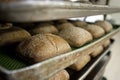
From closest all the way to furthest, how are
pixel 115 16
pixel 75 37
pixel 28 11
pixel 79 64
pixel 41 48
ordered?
1. pixel 28 11
2. pixel 41 48
3. pixel 75 37
4. pixel 79 64
5. pixel 115 16

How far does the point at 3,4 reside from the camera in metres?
0.39

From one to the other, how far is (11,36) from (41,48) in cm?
21

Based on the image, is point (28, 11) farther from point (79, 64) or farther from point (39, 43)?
point (79, 64)

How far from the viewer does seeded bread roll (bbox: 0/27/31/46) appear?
86 centimetres

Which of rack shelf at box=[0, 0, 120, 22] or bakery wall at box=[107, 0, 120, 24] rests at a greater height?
rack shelf at box=[0, 0, 120, 22]

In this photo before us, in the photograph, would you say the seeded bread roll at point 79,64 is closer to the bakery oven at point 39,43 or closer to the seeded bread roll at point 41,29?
the bakery oven at point 39,43

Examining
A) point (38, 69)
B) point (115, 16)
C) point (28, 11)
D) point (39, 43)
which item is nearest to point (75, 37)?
point (39, 43)

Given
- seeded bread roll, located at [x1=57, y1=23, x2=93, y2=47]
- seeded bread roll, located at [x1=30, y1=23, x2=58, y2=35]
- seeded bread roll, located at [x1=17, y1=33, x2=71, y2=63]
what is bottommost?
seeded bread roll, located at [x1=57, y1=23, x2=93, y2=47]

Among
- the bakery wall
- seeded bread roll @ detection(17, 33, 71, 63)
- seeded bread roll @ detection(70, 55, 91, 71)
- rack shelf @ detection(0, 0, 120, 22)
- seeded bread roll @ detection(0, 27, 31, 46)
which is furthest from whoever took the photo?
the bakery wall

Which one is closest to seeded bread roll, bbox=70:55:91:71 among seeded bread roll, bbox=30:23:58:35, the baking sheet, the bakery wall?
seeded bread roll, bbox=30:23:58:35

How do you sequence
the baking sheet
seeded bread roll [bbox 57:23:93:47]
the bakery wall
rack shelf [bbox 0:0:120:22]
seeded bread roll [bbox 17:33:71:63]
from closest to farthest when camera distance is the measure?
rack shelf [bbox 0:0:120:22] < the baking sheet < seeded bread roll [bbox 17:33:71:63] < seeded bread roll [bbox 57:23:93:47] < the bakery wall

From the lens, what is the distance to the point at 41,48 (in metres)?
0.80

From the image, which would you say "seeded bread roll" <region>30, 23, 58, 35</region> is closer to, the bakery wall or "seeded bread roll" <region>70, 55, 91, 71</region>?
"seeded bread roll" <region>70, 55, 91, 71</region>

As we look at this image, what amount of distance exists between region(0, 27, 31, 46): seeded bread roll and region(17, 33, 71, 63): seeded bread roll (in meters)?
0.09
